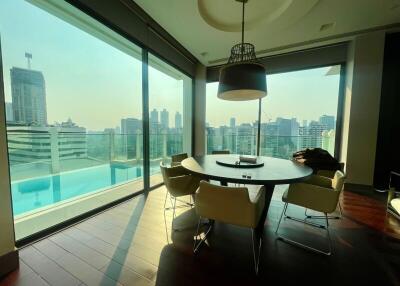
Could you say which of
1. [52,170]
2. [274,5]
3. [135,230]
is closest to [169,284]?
[135,230]

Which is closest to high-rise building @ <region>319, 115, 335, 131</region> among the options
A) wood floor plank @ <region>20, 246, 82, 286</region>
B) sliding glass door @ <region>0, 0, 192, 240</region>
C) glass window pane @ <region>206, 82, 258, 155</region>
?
glass window pane @ <region>206, 82, 258, 155</region>

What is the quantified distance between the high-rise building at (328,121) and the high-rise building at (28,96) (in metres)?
5.17

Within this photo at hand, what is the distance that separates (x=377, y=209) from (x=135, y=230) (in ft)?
11.7

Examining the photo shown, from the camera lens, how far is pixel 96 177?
3721mm

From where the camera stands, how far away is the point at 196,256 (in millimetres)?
1783

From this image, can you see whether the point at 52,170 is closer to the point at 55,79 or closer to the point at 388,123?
the point at 55,79

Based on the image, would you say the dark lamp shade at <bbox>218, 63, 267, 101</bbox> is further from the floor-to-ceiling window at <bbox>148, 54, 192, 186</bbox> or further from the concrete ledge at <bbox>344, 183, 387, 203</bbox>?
the concrete ledge at <bbox>344, 183, 387, 203</bbox>

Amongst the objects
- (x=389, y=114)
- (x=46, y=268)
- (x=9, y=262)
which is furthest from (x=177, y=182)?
(x=389, y=114)

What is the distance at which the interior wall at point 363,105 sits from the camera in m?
3.49

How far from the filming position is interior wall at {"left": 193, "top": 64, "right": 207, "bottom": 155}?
518 centimetres

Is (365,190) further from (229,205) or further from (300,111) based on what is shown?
(229,205)

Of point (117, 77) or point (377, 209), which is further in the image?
point (117, 77)

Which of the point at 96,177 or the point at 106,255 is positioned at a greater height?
the point at 96,177

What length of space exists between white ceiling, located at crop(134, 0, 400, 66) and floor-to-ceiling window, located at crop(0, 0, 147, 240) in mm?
953
